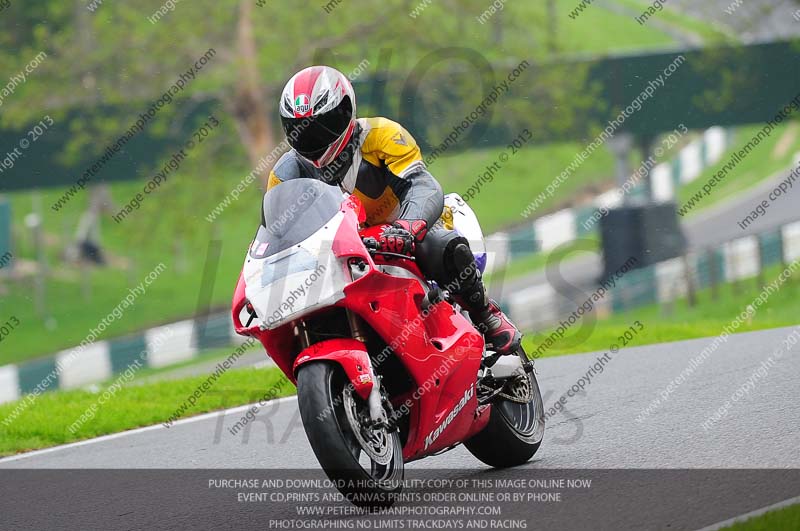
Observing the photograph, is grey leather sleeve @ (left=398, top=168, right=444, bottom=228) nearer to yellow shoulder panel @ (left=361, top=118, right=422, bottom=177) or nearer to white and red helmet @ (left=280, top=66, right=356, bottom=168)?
yellow shoulder panel @ (left=361, top=118, right=422, bottom=177)

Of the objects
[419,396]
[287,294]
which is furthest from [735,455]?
[287,294]

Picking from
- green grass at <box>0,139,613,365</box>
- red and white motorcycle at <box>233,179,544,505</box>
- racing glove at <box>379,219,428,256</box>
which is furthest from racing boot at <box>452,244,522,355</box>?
green grass at <box>0,139,613,365</box>

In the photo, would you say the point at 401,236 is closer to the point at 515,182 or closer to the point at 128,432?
the point at 128,432

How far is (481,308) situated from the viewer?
6.22 m

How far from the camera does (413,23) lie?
23.8 m

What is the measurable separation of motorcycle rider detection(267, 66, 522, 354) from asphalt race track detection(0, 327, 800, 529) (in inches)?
36.8

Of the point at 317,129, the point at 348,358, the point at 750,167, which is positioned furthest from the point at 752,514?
the point at 750,167

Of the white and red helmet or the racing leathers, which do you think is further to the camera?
the racing leathers

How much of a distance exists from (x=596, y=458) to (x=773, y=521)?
178cm

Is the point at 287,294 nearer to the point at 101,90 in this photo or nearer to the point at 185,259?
the point at 101,90

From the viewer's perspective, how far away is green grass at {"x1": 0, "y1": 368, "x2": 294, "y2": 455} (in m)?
9.34

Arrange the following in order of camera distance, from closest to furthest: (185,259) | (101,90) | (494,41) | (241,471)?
(241,471) < (101,90) < (494,41) < (185,259)

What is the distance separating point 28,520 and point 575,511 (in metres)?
2.69

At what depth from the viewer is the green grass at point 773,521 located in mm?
4355
